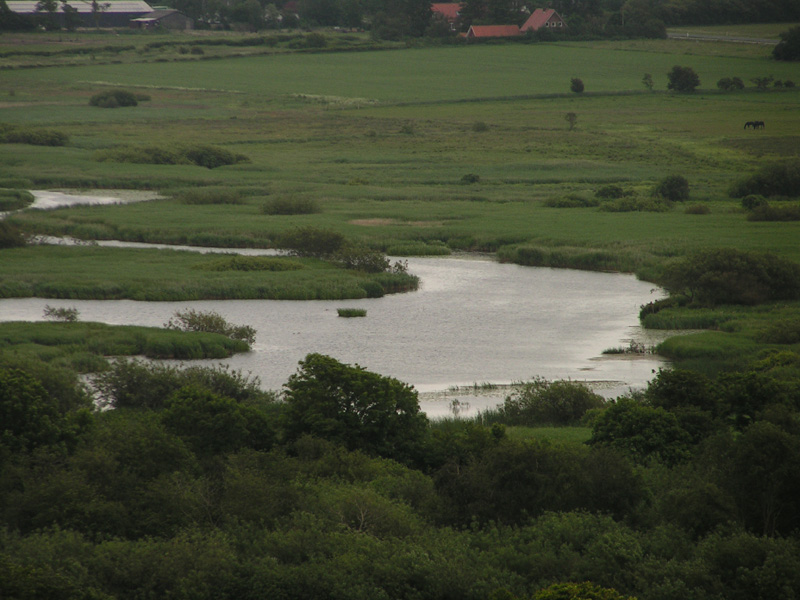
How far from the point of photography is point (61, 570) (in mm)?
15414

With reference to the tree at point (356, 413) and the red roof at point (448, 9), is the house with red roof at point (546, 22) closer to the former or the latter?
the red roof at point (448, 9)

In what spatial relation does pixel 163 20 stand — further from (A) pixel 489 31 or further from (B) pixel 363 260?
(B) pixel 363 260

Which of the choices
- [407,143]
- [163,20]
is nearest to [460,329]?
[407,143]

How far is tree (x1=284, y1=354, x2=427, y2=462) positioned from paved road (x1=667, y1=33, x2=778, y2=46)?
433ft

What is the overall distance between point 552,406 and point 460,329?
37.8ft

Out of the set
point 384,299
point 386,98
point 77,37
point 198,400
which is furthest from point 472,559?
point 77,37

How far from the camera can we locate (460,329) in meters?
38.7

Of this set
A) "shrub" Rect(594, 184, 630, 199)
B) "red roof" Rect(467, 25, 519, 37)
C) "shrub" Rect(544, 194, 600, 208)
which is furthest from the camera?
"red roof" Rect(467, 25, 519, 37)

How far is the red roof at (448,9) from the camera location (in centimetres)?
17912

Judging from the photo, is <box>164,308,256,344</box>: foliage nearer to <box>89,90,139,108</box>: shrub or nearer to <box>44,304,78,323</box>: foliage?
<box>44,304,78,323</box>: foliage

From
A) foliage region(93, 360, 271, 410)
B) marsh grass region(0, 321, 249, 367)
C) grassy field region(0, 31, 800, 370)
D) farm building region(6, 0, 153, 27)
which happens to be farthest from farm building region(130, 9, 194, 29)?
foliage region(93, 360, 271, 410)

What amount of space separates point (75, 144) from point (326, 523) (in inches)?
3003

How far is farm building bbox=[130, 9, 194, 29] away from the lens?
181625mm

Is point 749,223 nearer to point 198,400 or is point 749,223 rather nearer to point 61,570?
point 198,400
